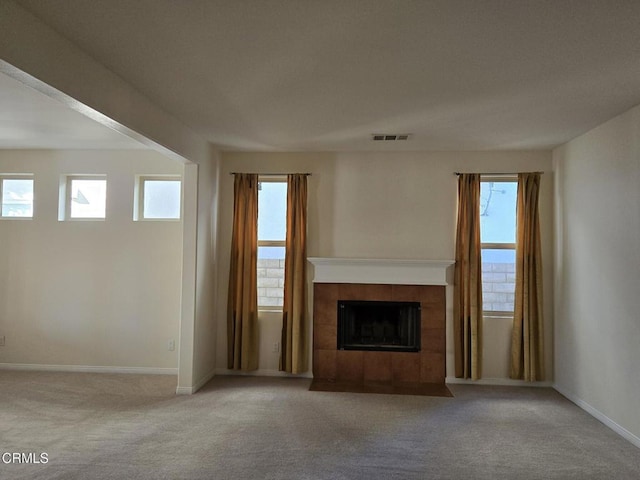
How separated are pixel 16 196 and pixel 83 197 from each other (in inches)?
32.5

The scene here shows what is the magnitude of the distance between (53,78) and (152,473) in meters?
2.41

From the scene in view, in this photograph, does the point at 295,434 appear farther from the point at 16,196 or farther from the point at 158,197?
the point at 16,196

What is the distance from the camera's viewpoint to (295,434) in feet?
11.2

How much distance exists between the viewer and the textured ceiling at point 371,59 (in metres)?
2.17

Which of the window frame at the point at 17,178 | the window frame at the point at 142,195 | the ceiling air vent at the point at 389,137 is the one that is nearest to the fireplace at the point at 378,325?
the ceiling air vent at the point at 389,137

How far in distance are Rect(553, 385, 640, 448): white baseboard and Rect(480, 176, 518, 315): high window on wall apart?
0.99 meters

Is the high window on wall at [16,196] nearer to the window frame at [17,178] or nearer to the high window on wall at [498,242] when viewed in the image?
the window frame at [17,178]

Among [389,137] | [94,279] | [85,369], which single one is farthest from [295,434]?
[94,279]

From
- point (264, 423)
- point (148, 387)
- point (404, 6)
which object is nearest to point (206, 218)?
point (148, 387)

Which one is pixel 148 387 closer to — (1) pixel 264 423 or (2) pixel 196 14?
(1) pixel 264 423

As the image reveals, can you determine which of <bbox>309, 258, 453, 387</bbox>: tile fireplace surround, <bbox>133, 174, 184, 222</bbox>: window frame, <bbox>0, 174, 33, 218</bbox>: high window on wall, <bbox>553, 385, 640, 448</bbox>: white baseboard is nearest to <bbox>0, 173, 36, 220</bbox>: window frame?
<bbox>0, 174, 33, 218</bbox>: high window on wall

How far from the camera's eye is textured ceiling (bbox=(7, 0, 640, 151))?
217 centimetres

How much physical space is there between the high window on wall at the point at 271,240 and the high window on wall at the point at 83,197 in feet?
6.39

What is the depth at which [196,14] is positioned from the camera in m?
2.22
